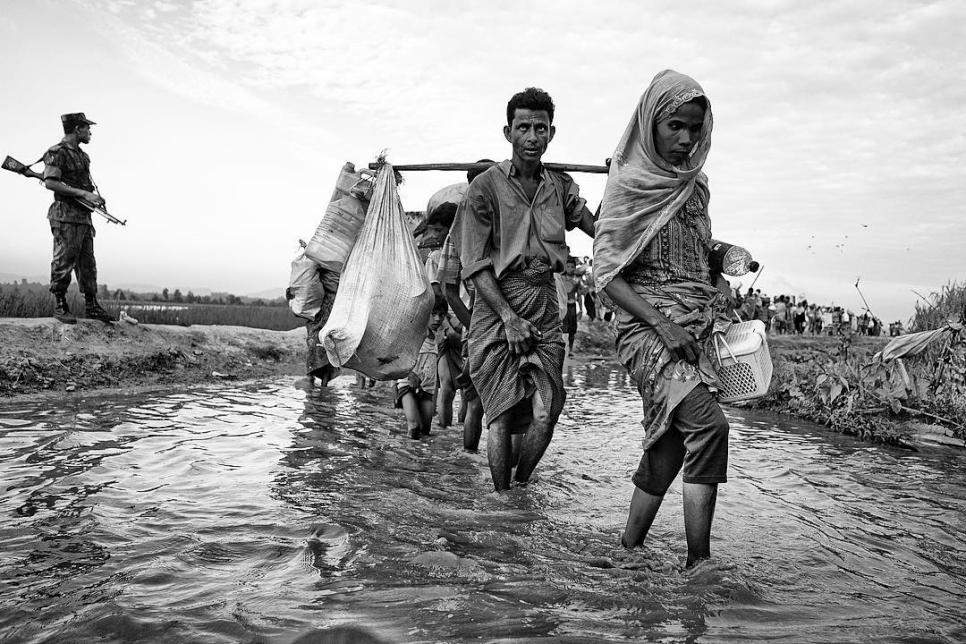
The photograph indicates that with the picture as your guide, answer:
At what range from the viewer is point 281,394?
860 cm

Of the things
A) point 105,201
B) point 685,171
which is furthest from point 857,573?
point 105,201

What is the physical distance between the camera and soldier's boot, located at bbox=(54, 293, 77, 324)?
27.7ft

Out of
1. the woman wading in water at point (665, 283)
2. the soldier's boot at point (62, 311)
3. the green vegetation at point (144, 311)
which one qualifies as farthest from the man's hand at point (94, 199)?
the woman wading in water at point (665, 283)

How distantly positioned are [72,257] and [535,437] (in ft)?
22.7

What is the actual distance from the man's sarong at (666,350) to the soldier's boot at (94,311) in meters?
8.03

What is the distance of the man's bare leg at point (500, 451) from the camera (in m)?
3.87

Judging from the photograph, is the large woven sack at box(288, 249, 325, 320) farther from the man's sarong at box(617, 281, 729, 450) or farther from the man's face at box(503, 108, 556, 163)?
the man's sarong at box(617, 281, 729, 450)

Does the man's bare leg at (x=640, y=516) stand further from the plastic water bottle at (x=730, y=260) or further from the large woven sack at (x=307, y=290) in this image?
the large woven sack at (x=307, y=290)

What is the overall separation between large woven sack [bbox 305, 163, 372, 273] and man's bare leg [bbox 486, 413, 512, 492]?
6.36 feet

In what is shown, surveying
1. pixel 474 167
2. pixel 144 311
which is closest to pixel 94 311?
pixel 144 311

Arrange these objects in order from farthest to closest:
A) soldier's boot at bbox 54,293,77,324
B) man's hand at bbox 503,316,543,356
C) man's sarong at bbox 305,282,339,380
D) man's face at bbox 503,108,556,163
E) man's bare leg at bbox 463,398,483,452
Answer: soldier's boot at bbox 54,293,77,324 < man's sarong at bbox 305,282,339,380 < man's bare leg at bbox 463,398,483,452 < man's face at bbox 503,108,556,163 < man's hand at bbox 503,316,543,356

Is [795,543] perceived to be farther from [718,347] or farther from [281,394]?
[281,394]

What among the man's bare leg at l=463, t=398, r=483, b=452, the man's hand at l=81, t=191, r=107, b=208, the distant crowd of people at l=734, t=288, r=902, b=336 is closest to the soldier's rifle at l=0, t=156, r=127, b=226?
the man's hand at l=81, t=191, r=107, b=208

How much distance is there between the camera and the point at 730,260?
3.10 metres
